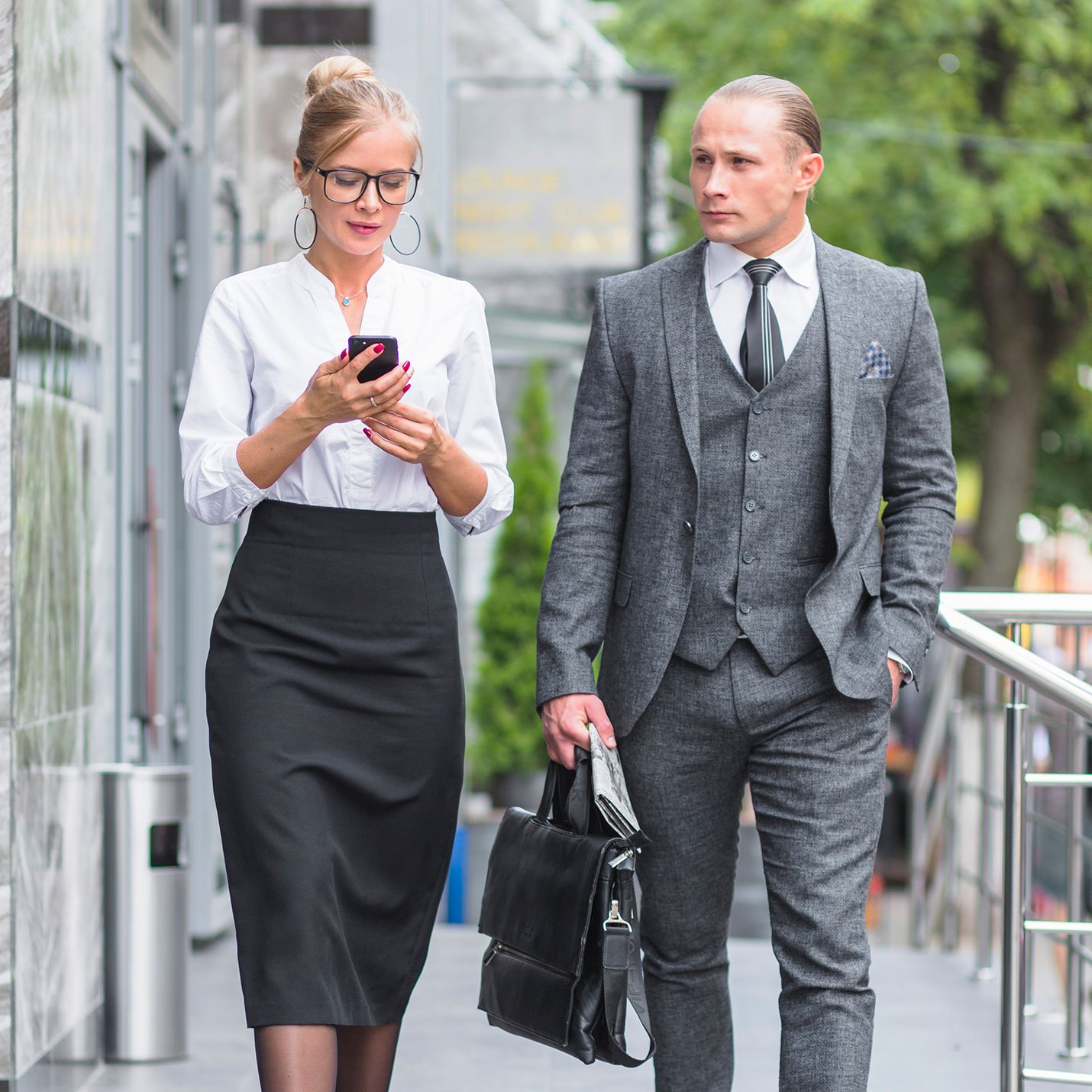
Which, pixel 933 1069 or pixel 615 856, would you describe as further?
pixel 933 1069

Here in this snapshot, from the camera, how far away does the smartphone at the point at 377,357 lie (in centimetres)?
258

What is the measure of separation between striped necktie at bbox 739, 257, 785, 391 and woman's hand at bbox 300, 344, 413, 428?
2.09ft

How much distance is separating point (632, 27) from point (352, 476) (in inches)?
577

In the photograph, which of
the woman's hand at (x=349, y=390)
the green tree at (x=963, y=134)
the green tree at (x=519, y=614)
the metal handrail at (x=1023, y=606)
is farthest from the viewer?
the green tree at (x=963, y=134)

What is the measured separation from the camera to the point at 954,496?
10.3ft

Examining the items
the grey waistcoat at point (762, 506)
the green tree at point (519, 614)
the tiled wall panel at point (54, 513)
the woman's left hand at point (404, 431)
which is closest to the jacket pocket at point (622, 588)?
the grey waistcoat at point (762, 506)

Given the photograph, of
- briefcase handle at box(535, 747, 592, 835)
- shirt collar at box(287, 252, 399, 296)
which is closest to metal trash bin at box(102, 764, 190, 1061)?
briefcase handle at box(535, 747, 592, 835)

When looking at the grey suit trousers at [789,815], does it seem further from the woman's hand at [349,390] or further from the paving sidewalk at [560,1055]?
the paving sidewalk at [560,1055]

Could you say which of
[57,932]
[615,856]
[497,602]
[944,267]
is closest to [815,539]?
[615,856]

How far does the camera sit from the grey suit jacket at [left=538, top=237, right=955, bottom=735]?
9.61 feet

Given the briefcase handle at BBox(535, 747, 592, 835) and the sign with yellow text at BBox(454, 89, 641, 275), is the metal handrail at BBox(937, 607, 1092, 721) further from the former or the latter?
the sign with yellow text at BBox(454, 89, 641, 275)

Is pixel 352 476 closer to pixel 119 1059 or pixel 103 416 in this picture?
pixel 103 416

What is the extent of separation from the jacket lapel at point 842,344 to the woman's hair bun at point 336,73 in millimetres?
834

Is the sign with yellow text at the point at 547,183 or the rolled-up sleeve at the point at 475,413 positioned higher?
the sign with yellow text at the point at 547,183
